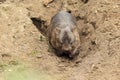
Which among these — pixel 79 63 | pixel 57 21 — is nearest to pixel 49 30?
pixel 57 21

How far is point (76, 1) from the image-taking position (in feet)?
36.5

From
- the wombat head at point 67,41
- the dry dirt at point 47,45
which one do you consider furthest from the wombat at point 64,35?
the dry dirt at point 47,45

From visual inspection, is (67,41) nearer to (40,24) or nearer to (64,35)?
(64,35)

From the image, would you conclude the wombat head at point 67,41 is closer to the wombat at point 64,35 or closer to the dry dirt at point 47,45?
the wombat at point 64,35

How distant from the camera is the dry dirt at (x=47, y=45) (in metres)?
8.24

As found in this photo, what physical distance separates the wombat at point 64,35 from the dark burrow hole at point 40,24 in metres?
0.49

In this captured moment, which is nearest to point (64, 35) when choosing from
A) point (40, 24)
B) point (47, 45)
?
point (47, 45)

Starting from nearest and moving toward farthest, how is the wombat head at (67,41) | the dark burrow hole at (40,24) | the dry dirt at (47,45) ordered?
the dry dirt at (47,45), the wombat head at (67,41), the dark burrow hole at (40,24)

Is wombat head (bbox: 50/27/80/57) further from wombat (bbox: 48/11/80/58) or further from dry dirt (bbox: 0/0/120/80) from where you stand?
dry dirt (bbox: 0/0/120/80)

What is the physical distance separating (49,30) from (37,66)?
2.05 metres

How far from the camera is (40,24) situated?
10945 millimetres

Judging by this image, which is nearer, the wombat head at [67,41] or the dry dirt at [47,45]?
the dry dirt at [47,45]

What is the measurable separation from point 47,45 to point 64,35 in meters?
0.70

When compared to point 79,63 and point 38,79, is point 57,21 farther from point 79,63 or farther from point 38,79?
point 38,79
